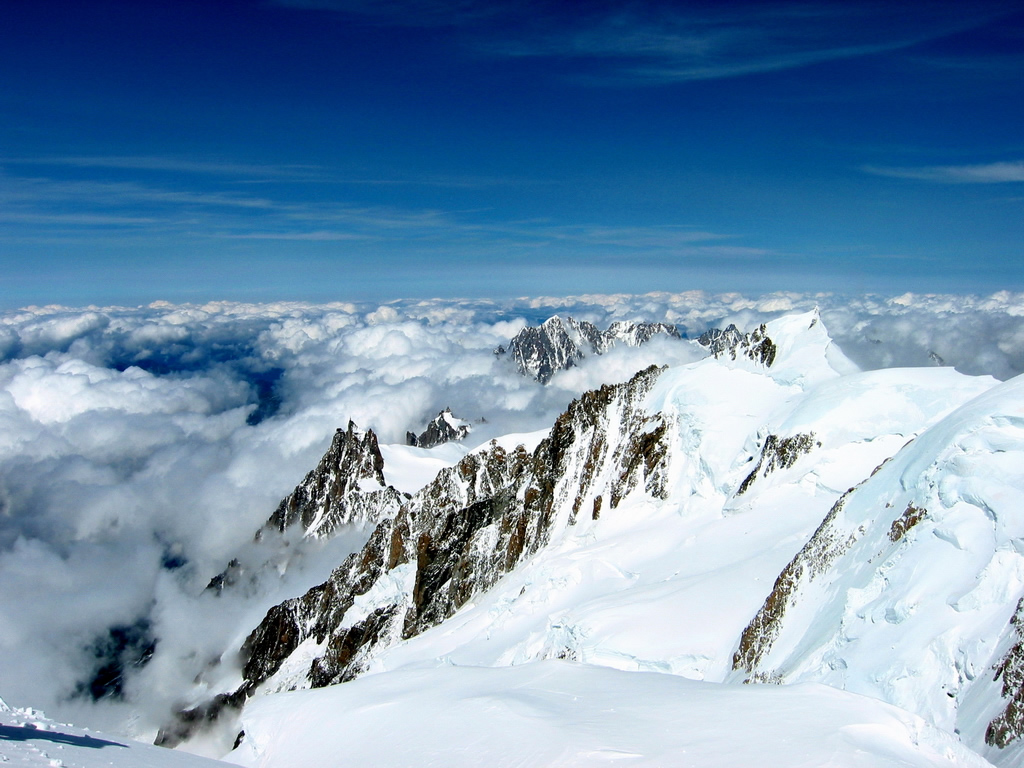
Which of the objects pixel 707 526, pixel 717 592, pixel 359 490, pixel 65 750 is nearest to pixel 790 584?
pixel 717 592

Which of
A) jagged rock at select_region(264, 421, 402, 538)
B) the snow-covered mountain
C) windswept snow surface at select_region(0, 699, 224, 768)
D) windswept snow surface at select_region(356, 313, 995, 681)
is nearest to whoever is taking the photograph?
windswept snow surface at select_region(0, 699, 224, 768)

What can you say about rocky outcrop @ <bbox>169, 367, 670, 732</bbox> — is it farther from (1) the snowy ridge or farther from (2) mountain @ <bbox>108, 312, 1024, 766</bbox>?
(1) the snowy ridge

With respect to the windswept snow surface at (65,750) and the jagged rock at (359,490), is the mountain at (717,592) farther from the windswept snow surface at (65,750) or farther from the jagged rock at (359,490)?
the jagged rock at (359,490)

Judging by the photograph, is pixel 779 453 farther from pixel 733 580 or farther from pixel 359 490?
pixel 359 490

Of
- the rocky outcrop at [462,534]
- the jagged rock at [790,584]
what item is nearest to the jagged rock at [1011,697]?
the jagged rock at [790,584]

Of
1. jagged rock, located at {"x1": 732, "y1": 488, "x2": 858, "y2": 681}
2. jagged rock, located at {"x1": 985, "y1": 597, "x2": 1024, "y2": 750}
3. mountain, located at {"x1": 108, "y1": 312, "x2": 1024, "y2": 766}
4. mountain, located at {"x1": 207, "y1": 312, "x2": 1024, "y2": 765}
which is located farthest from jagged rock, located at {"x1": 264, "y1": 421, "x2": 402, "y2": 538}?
jagged rock, located at {"x1": 985, "y1": 597, "x2": 1024, "y2": 750}

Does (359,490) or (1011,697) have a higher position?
(1011,697)
